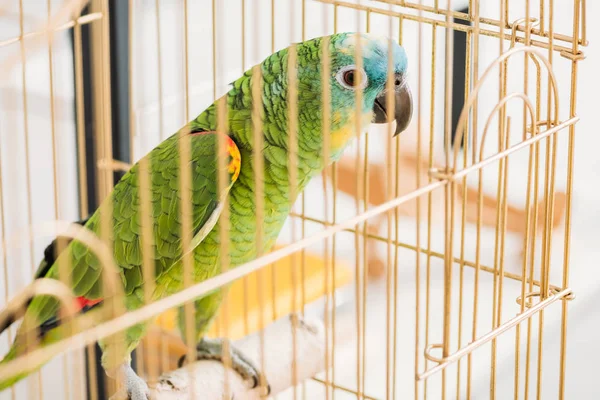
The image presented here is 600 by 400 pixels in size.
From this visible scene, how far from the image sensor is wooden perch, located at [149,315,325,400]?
1.12 metres

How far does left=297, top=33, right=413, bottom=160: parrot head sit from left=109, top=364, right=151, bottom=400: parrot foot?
415 mm

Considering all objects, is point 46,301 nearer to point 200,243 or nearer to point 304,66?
point 200,243

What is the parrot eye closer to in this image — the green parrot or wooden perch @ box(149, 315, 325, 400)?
the green parrot

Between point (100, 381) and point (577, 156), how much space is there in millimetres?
1647

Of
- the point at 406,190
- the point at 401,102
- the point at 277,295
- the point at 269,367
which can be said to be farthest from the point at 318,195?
the point at 401,102

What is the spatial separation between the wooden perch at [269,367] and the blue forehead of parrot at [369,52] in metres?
Answer: 0.38

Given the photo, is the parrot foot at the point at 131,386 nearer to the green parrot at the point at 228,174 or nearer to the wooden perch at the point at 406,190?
the green parrot at the point at 228,174

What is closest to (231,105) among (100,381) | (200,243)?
(200,243)

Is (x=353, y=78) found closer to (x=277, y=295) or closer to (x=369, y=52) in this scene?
(x=369, y=52)

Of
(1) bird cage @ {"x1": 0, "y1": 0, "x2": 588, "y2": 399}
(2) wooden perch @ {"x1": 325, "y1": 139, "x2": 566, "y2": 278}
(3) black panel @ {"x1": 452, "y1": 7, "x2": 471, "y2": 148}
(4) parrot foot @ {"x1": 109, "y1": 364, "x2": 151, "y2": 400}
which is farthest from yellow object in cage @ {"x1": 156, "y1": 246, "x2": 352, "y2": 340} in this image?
(4) parrot foot @ {"x1": 109, "y1": 364, "x2": 151, "y2": 400}

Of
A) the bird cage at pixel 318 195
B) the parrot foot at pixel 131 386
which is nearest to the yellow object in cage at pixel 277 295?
the bird cage at pixel 318 195

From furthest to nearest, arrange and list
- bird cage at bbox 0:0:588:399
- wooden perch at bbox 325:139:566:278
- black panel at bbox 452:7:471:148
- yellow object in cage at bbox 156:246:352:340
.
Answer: wooden perch at bbox 325:139:566:278, black panel at bbox 452:7:471:148, yellow object in cage at bbox 156:246:352:340, bird cage at bbox 0:0:588:399

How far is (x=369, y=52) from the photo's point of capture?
1045 mm

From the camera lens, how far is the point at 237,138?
43.4 inches
